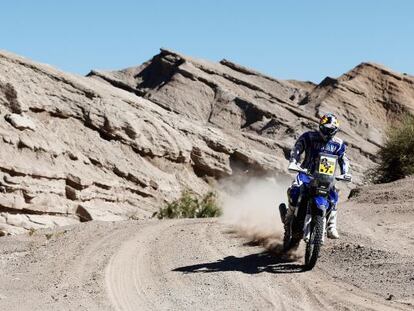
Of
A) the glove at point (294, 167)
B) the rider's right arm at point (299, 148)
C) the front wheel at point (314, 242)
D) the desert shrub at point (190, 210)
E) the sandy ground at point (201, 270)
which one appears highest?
the rider's right arm at point (299, 148)

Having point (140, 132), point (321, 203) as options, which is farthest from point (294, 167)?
point (140, 132)

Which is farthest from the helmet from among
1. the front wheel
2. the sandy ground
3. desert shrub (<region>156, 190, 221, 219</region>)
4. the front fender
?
desert shrub (<region>156, 190, 221, 219</region>)

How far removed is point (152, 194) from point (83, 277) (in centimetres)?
2054

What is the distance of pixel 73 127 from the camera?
30.6m

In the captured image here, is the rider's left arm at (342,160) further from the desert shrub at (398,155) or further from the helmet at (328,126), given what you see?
the desert shrub at (398,155)

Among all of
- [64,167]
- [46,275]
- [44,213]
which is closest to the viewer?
[46,275]

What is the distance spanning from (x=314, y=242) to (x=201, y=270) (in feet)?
5.21

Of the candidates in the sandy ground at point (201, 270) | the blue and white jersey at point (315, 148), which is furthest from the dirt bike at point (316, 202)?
the sandy ground at point (201, 270)

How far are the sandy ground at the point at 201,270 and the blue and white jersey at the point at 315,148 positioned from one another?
1398 mm

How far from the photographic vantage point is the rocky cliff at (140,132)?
26.8 meters

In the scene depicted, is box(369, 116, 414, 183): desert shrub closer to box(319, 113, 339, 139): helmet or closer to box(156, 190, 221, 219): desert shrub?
box(156, 190, 221, 219): desert shrub

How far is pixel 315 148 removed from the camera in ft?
34.9

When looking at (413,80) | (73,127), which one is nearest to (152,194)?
(73,127)

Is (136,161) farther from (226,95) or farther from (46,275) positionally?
(46,275)
